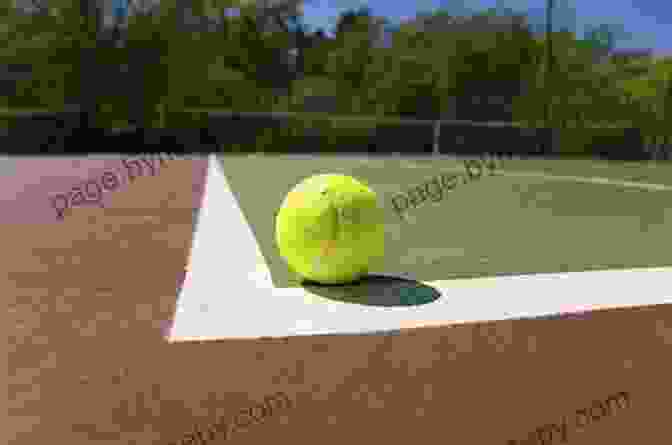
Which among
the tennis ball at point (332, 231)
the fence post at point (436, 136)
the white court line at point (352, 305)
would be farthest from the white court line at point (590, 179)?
the tennis ball at point (332, 231)

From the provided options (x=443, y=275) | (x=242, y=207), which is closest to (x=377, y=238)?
(x=443, y=275)

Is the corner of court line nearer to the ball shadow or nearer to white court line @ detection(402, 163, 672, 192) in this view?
the ball shadow

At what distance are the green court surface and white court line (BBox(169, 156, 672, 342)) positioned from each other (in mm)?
229

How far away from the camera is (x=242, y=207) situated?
22.4 feet

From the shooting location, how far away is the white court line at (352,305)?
2.98 meters

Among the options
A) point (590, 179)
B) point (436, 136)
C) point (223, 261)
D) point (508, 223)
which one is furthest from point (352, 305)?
point (436, 136)

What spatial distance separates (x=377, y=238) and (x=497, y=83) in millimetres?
24002

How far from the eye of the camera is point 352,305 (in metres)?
3.33

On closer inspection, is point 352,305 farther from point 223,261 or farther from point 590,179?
point 590,179

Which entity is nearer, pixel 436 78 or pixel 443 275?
pixel 443 275

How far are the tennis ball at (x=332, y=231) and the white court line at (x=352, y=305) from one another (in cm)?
21

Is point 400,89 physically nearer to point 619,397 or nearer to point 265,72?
point 265,72

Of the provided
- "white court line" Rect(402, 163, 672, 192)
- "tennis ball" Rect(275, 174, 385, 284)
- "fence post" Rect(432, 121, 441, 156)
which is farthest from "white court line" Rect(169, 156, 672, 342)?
"fence post" Rect(432, 121, 441, 156)

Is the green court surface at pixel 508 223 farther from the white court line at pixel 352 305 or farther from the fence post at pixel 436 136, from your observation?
the fence post at pixel 436 136
